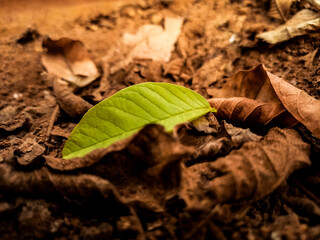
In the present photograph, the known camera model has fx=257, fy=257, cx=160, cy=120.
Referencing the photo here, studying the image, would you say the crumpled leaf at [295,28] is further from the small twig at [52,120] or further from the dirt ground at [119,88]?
the small twig at [52,120]

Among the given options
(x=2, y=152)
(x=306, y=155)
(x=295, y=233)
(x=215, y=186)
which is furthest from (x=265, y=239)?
(x=2, y=152)

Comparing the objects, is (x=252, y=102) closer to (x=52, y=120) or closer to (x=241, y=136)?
(x=241, y=136)

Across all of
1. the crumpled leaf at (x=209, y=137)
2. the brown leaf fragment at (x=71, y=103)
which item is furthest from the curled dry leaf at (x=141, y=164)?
the brown leaf fragment at (x=71, y=103)

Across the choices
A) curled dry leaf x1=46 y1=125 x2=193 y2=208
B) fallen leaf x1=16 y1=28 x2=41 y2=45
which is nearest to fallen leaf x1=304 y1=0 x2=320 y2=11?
curled dry leaf x1=46 y1=125 x2=193 y2=208

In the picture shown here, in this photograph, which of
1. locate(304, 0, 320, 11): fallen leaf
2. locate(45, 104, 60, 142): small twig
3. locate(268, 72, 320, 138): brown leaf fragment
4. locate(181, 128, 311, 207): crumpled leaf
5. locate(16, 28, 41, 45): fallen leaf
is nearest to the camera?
locate(181, 128, 311, 207): crumpled leaf

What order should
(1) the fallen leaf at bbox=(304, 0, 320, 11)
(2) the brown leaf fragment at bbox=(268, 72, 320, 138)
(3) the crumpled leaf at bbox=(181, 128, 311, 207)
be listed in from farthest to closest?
(1) the fallen leaf at bbox=(304, 0, 320, 11)
(2) the brown leaf fragment at bbox=(268, 72, 320, 138)
(3) the crumpled leaf at bbox=(181, 128, 311, 207)

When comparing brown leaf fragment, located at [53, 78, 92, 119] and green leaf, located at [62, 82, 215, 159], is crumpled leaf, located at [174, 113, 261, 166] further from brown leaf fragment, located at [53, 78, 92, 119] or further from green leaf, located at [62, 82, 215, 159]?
brown leaf fragment, located at [53, 78, 92, 119]
